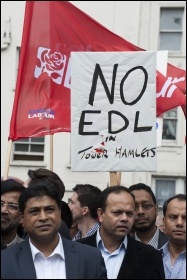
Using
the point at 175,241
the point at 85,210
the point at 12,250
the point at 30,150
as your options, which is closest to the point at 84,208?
the point at 85,210

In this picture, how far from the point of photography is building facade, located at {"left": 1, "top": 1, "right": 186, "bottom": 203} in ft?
90.7

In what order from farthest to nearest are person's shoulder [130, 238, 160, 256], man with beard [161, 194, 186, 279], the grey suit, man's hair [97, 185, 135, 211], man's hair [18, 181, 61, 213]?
man's hair [97, 185, 135, 211] < person's shoulder [130, 238, 160, 256] < man with beard [161, 194, 186, 279] < man's hair [18, 181, 61, 213] < the grey suit

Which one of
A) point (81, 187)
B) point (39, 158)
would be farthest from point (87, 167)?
point (39, 158)

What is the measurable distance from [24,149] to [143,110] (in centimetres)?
2035

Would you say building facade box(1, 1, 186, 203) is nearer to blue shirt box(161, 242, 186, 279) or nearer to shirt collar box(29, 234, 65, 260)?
blue shirt box(161, 242, 186, 279)

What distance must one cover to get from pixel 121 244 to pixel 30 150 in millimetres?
21091

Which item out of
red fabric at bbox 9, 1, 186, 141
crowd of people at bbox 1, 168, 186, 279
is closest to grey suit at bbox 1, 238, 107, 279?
crowd of people at bbox 1, 168, 186, 279

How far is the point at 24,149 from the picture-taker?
28797 millimetres

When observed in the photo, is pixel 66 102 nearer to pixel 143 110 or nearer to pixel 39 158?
pixel 143 110

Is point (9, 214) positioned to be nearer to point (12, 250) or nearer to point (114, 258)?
point (114, 258)

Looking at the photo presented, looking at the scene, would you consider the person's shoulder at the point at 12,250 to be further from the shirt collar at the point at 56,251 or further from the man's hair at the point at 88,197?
the man's hair at the point at 88,197

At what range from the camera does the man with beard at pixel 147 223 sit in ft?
30.2

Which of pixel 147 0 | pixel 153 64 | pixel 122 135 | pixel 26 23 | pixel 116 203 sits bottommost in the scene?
pixel 116 203

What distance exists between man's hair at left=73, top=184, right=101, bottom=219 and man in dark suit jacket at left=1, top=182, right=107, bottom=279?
268cm
